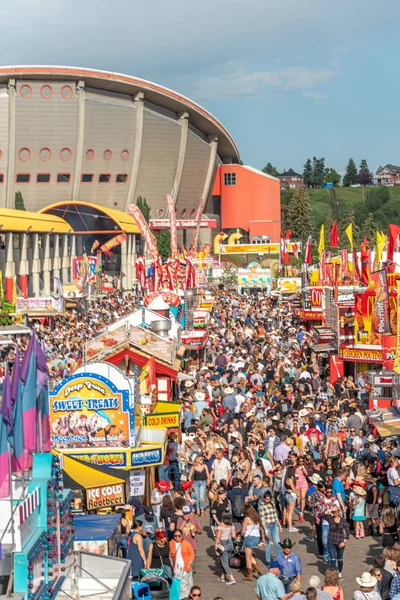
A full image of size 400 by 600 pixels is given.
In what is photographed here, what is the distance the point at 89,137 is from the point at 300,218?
151ft

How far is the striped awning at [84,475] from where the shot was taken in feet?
45.7

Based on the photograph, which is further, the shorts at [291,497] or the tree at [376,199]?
the tree at [376,199]


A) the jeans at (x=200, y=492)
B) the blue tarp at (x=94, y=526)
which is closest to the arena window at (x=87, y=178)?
the jeans at (x=200, y=492)

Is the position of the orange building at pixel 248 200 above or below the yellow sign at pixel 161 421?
above

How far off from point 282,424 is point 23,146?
237ft

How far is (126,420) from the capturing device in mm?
15570

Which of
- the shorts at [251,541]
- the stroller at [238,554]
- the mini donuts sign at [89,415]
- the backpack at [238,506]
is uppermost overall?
the mini donuts sign at [89,415]

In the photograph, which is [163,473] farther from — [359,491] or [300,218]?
[300,218]

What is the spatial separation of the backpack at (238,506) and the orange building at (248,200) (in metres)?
87.1

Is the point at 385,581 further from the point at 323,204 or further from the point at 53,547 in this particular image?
the point at 323,204

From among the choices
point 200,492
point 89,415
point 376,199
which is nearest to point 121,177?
point 200,492

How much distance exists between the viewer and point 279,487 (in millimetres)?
16359

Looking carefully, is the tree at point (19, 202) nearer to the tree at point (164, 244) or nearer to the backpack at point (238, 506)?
the tree at point (164, 244)

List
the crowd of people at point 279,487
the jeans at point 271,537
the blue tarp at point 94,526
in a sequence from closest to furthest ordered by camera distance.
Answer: the blue tarp at point 94,526, the crowd of people at point 279,487, the jeans at point 271,537
